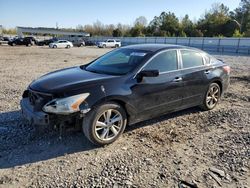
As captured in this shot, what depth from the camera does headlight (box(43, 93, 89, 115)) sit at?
402cm

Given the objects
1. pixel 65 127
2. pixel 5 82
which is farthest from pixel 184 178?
pixel 5 82

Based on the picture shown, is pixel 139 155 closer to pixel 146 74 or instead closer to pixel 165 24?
pixel 146 74

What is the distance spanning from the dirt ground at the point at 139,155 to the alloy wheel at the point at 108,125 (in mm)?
200

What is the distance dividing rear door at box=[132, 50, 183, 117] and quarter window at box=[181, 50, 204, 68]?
26 centimetres

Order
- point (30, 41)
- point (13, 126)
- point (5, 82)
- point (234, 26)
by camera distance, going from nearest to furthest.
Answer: point (13, 126), point (5, 82), point (30, 41), point (234, 26)

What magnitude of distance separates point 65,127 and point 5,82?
6.55 metres

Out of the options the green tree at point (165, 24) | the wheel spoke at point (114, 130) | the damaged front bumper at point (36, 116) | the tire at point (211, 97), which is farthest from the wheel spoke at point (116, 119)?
the green tree at point (165, 24)

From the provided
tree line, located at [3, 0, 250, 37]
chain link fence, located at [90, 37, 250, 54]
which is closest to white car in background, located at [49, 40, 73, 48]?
chain link fence, located at [90, 37, 250, 54]

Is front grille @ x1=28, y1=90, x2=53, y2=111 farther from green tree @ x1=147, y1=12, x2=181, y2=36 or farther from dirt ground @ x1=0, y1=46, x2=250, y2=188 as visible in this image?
green tree @ x1=147, y1=12, x2=181, y2=36

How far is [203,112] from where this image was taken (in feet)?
20.9

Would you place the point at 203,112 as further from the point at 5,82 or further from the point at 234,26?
the point at 234,26

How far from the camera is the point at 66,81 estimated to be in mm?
4488

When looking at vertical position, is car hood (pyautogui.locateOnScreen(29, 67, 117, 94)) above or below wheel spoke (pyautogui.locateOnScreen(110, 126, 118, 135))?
above

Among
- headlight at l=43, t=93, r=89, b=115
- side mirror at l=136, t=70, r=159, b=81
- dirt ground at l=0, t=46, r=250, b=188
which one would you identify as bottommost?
dirt ground at l=0, t=46, r=250, b=188
